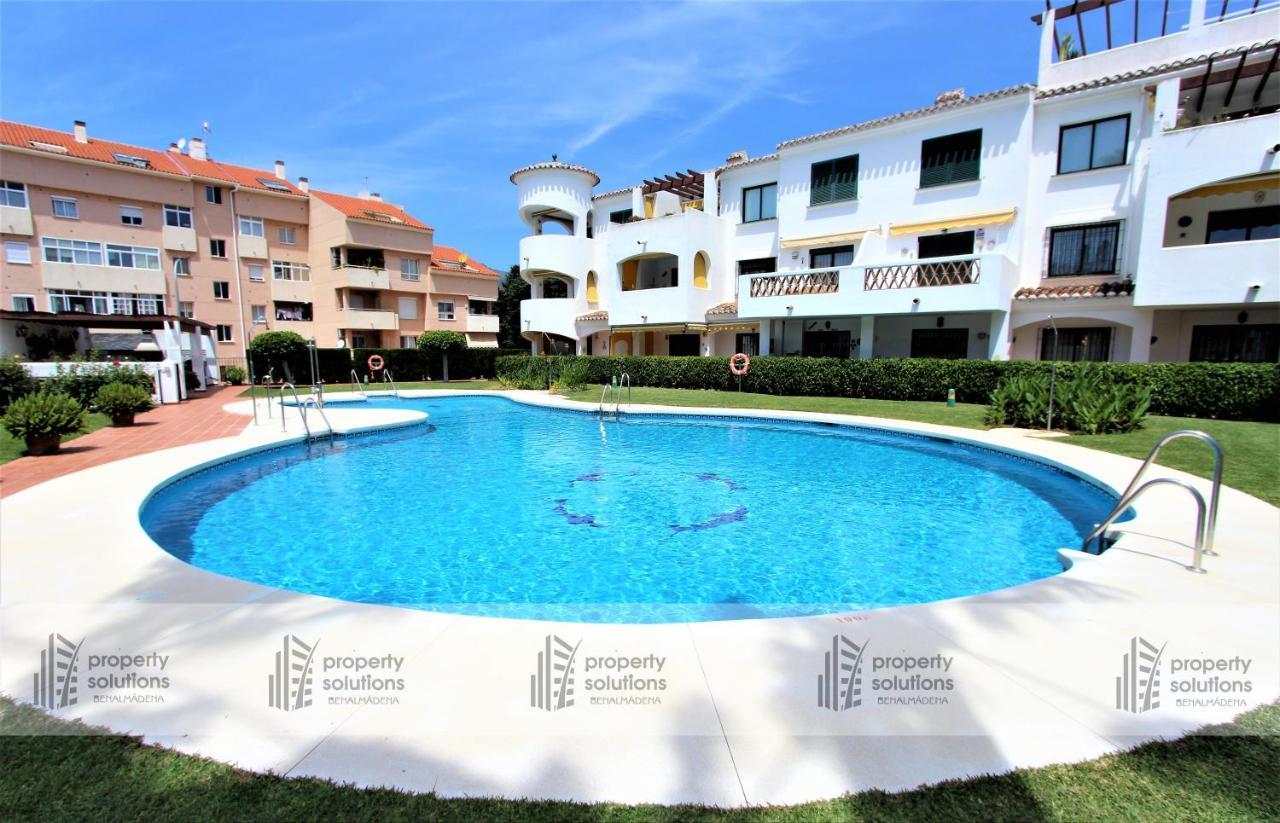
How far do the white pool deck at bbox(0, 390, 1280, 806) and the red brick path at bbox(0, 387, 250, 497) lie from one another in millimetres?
6009

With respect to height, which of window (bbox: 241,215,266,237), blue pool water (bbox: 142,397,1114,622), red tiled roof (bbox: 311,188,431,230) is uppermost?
red tiled roof (bbox: 311,188,431,230)

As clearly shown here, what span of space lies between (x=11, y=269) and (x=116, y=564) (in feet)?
128

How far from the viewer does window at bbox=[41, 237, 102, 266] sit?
101ft

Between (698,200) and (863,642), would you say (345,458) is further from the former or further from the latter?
(698,200)

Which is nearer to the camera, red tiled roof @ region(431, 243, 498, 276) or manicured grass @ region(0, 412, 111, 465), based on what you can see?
manicured grass @ region(0, 412, 111, 465)

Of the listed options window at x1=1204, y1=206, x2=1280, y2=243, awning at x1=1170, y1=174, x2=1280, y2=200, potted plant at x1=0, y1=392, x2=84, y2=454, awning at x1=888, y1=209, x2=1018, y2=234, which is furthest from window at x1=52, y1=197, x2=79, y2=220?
window at x1=1204, y1=206, x2=1280, y2=243

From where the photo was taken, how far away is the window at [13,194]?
2969 cm

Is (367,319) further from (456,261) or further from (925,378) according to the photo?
(925,378)

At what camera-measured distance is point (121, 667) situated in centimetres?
361

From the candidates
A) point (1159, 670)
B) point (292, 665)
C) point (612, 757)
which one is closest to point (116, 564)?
point (292, 665)

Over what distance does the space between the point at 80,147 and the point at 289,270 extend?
1213 centimetres

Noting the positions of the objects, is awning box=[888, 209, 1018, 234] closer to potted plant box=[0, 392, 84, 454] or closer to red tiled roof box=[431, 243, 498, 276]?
potted plant box=[0, 392, 84, 454]

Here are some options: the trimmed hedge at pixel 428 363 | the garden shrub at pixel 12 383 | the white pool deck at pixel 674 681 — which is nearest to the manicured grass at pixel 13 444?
the garden shrub at pixel 12 383

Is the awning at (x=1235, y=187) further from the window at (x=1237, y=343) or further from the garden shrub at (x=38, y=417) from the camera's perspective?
the garden shrub at (x=38, y=417)
